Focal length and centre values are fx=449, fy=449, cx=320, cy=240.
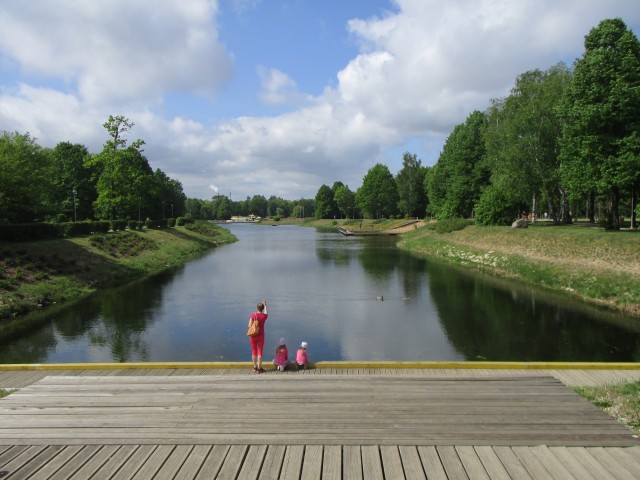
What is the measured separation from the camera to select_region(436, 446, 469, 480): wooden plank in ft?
19.1

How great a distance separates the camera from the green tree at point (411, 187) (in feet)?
398

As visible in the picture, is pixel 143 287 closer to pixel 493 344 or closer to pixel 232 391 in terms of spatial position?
pixel 493 344

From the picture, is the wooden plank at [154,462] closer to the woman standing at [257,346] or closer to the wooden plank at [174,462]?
the wooden plank at [174,462]

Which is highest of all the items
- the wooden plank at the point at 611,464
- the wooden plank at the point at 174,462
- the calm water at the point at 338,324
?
the wooden plank at the point at 611,464

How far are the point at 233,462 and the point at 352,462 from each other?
5.30ft

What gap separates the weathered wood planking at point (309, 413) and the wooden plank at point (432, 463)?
0.56 ft

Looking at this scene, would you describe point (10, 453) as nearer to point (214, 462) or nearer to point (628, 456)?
point (214, 462)

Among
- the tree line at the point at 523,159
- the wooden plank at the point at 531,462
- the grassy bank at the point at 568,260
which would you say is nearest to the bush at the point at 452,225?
the tree line at the point at 523,159

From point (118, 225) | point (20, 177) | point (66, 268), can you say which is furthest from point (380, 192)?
point (66, 268)

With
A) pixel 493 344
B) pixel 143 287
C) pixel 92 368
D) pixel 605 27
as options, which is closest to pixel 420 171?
pixel 605 27

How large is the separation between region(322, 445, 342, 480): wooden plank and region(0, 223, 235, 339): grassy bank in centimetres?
2081

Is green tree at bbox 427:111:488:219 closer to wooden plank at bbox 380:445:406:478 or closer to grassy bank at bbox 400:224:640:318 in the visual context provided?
grassy bank at bbox 400:224:640:318

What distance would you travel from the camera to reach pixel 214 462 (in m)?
6.10

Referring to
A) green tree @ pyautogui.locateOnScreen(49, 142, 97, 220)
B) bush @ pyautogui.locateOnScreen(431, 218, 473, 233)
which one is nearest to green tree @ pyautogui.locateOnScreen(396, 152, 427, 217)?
bush @ pyautogui.locateOnScreen(431, 218, 473, 233)
